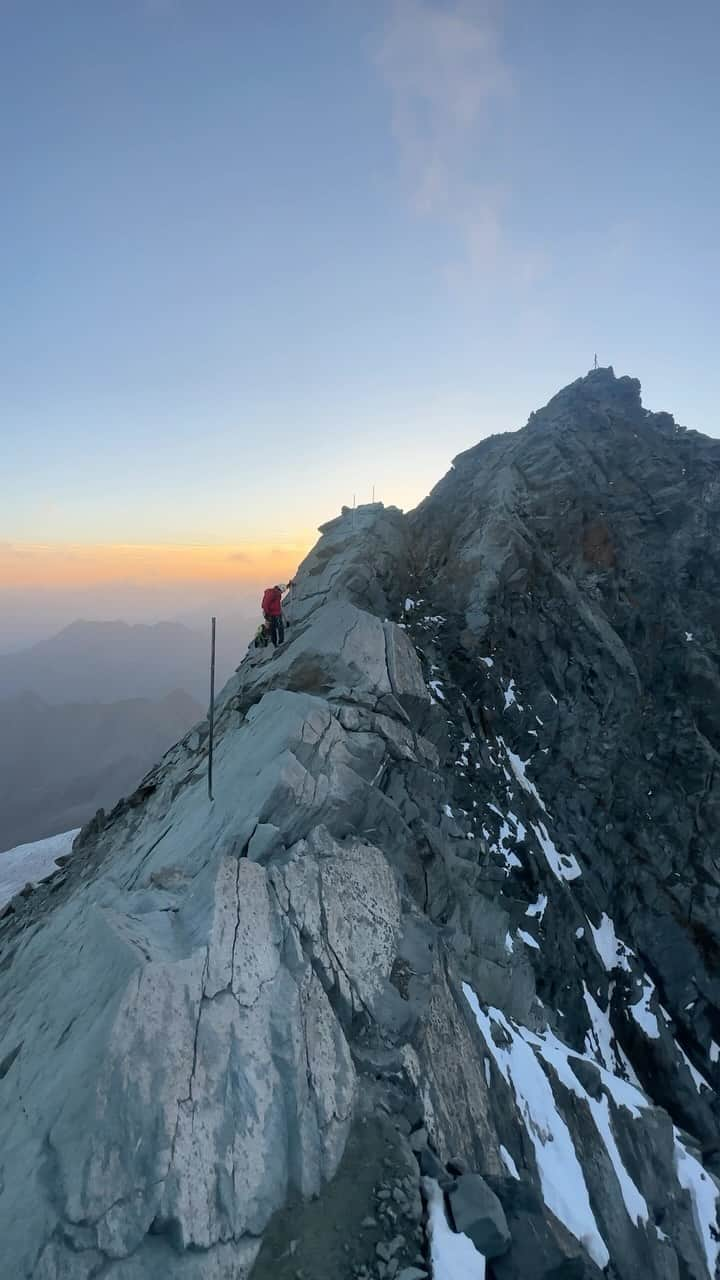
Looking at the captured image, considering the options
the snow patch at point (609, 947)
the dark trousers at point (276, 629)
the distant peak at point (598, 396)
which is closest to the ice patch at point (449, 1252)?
the dark trousers at point (276, 629)

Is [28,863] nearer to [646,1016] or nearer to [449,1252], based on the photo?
[646,1016]

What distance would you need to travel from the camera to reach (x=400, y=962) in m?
10.8

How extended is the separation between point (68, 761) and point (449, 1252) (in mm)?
191136

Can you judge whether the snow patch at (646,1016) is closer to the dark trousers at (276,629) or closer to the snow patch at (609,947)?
the snow patch at (609,947)

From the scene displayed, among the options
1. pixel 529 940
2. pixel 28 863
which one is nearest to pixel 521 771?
pixel 529 940

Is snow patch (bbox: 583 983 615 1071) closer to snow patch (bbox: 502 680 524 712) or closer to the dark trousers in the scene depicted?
snow patch (bbox: 502 680 524 712)

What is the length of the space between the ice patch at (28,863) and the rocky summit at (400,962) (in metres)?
36.5

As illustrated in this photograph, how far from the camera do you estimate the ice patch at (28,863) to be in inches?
1869

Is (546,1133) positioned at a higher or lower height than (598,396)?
lower

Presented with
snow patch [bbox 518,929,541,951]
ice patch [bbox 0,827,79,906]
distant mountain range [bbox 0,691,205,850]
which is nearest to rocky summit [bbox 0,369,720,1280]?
snow patch [bbox 518,929,541,951]

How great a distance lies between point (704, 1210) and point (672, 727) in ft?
71.5

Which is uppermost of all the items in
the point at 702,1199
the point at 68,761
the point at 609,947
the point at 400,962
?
the point at 400,962

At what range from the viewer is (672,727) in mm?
32750

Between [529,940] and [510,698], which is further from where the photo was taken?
[510,698]
